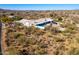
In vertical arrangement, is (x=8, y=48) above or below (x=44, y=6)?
below

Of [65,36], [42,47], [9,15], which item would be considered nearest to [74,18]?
[65,36]

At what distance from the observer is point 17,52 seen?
1.47 meters

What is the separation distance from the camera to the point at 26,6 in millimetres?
1500

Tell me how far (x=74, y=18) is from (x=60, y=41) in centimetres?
28

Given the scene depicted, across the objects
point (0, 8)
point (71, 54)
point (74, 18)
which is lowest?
point (71, 54)

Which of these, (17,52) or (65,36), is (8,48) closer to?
(17,52)

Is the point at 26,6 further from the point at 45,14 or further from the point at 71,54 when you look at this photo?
the point at 71,54

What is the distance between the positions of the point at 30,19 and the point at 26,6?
14 centimetres

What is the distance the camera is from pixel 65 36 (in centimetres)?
148

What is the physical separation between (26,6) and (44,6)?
188mm

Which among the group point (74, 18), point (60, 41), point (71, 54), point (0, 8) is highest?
point (0, 8)
